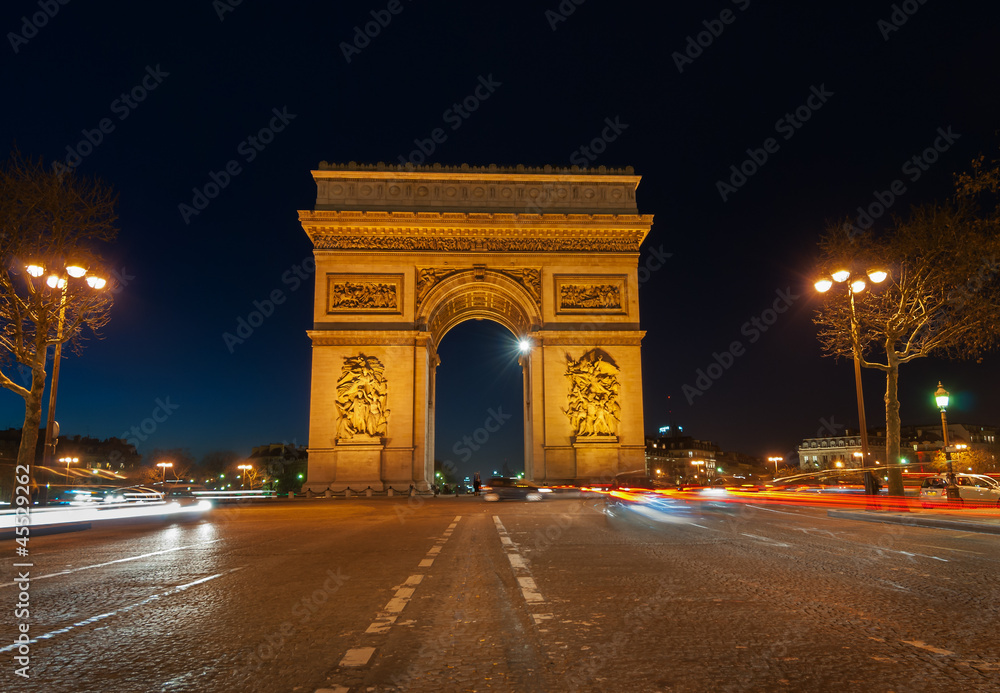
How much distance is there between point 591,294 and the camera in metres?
36.2

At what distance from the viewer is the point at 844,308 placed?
2369 centimetres

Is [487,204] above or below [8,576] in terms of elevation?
above

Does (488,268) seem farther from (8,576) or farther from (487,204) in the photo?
(8,576)

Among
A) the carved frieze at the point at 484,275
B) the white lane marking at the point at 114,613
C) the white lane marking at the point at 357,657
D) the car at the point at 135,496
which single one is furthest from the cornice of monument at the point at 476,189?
the white lane marking at the point at 357,657

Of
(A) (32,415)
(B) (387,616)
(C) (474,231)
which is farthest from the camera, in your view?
(C) (474,231)

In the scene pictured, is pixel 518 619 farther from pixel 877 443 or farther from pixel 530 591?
pixel 877 443

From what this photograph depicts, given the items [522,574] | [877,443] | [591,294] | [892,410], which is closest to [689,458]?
[877,443]

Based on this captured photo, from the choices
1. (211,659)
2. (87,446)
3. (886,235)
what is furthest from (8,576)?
(87,446)

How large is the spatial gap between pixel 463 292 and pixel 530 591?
107 ft

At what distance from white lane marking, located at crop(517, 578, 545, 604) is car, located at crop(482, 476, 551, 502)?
23874 mm

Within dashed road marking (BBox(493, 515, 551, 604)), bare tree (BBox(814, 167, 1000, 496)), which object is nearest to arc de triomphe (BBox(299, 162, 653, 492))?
bare tree (BBox(814, 167, 1000, 496))

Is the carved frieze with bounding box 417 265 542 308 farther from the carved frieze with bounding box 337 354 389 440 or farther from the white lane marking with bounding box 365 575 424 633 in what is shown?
the white lane marking with bounding box 365 575 424 633

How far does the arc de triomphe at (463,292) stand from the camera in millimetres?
34247

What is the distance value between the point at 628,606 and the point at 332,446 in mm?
30526
